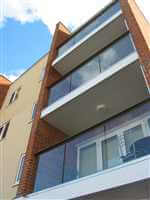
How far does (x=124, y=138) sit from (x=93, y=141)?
45.7 inches

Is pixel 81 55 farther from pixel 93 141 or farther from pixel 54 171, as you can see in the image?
pixel 54 171

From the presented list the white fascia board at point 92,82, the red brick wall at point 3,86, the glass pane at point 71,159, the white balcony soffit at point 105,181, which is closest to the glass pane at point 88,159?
the glass pane at point 71,159

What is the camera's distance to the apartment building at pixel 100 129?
4551 mm

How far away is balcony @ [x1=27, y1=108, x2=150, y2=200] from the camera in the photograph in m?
4.32

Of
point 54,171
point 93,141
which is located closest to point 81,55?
point 93,141

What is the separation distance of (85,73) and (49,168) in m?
3.75

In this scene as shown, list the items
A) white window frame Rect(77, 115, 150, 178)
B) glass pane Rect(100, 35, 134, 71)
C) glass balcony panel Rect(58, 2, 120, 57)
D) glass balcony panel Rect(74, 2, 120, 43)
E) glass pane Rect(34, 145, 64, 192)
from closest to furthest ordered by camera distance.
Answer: white window frame Rect(77, 115, 150, 178), glass pane Rect(34, 145, 64, 192), glass pane Rect(100, 35, 134, 71), glass balcony panel Rect(74, 2, 120, 43), glass balcony panel Rect(58, 2, 120, 57)

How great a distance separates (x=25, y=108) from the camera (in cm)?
1237

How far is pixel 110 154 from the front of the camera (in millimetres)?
5934

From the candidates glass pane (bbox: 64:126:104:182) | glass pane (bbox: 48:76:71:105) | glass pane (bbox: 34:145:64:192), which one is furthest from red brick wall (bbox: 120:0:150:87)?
glass pane (bbox: 34:145:64:192)

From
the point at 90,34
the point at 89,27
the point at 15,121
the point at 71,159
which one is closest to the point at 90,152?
the point at 71,159

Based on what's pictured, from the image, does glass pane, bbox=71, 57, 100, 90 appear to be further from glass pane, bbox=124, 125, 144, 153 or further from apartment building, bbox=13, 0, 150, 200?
glass pane, bbox=124, 125, 144, 153

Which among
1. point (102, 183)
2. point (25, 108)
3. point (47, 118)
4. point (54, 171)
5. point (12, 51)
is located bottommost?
point (102, 183)

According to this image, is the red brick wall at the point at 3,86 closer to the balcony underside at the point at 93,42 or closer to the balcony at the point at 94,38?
the balcony at the point at 94,38
